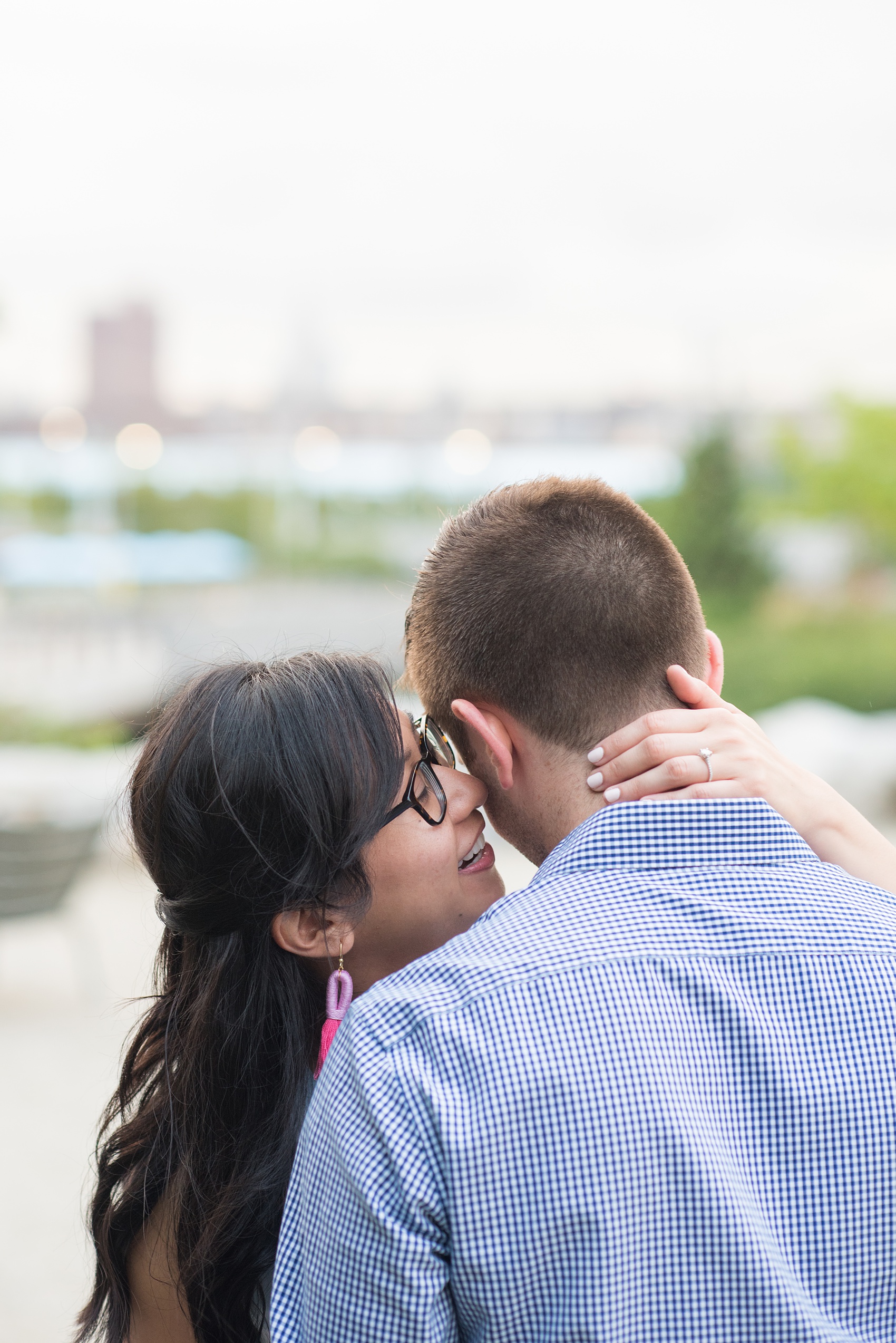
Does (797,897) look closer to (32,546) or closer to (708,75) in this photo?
(32,546)

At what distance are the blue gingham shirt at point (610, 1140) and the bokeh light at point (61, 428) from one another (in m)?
13.5

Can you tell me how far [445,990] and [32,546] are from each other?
460 inches

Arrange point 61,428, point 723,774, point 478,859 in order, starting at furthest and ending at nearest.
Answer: point 61,428 → point 478,859 → point 723,774

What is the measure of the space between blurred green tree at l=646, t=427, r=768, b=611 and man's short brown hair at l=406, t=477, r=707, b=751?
9953 mm

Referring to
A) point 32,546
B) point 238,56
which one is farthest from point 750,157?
point 32,546

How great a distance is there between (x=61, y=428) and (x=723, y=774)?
549 inches

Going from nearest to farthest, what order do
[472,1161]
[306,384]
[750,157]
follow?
1. [472,1161]
2. [750,157]
3. [306,384]

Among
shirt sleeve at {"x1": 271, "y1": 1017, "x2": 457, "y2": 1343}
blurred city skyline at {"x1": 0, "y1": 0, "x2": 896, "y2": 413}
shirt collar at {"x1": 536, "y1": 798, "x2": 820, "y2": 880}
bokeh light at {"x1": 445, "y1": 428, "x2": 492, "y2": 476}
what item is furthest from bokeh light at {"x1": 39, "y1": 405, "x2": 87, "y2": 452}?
shirt sleeve at {"x1": 271, "y1": 1017, "x2": 457, "y2": 1343}

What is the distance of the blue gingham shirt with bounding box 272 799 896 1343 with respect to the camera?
750mm

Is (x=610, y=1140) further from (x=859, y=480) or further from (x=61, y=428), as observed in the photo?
(x=61, y=428)

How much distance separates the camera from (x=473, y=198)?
505 inches

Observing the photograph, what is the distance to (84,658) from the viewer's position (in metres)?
10.1

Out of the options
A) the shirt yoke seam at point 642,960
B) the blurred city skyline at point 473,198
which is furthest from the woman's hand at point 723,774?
the blurred city skyline at point 473,198

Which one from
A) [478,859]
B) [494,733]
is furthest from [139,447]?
[494,733]
